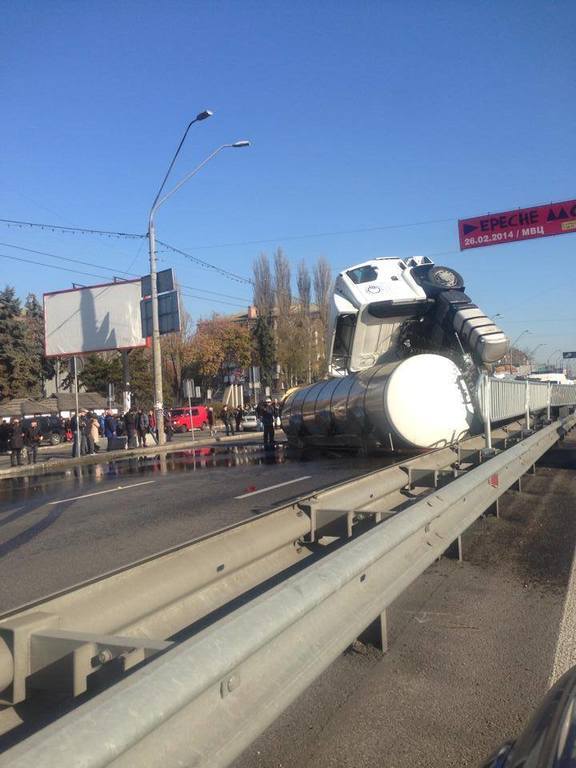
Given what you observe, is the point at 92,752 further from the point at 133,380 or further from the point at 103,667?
the point at 133,380

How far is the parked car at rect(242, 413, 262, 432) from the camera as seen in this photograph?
43.1 metres

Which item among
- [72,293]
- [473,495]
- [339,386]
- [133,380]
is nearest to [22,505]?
[339,386]

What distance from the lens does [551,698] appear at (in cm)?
207

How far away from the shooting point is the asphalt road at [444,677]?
311cm

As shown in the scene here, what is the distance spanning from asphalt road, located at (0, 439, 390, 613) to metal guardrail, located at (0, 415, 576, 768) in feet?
12.1

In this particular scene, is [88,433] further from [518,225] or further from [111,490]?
[518,225]

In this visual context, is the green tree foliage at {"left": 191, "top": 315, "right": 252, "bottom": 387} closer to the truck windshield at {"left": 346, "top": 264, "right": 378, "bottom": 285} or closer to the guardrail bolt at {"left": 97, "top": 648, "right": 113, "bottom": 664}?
the truck windshield at {"left": 346, "top": 264, "right": 378, "bottom": 285}

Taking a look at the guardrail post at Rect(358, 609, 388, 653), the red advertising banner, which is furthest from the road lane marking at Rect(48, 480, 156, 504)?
the red advertising banner

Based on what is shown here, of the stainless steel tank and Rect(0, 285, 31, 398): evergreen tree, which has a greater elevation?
Rect(0, 285, 31, 398): evergreen tree

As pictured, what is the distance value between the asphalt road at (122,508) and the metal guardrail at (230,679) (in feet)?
12.1

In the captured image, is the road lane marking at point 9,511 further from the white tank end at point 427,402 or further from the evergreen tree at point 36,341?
the evergreen tree at point 36,341

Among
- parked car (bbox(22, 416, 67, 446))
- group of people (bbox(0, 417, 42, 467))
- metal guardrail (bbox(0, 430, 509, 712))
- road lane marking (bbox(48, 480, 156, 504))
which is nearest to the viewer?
metal guardrail (bbox(0, 430, 509, 712))

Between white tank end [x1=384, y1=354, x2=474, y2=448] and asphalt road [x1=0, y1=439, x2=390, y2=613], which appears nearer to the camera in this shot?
asphalt road [x1=0, y1=439, x2=390, y2=613]

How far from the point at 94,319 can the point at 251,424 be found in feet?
38.9
